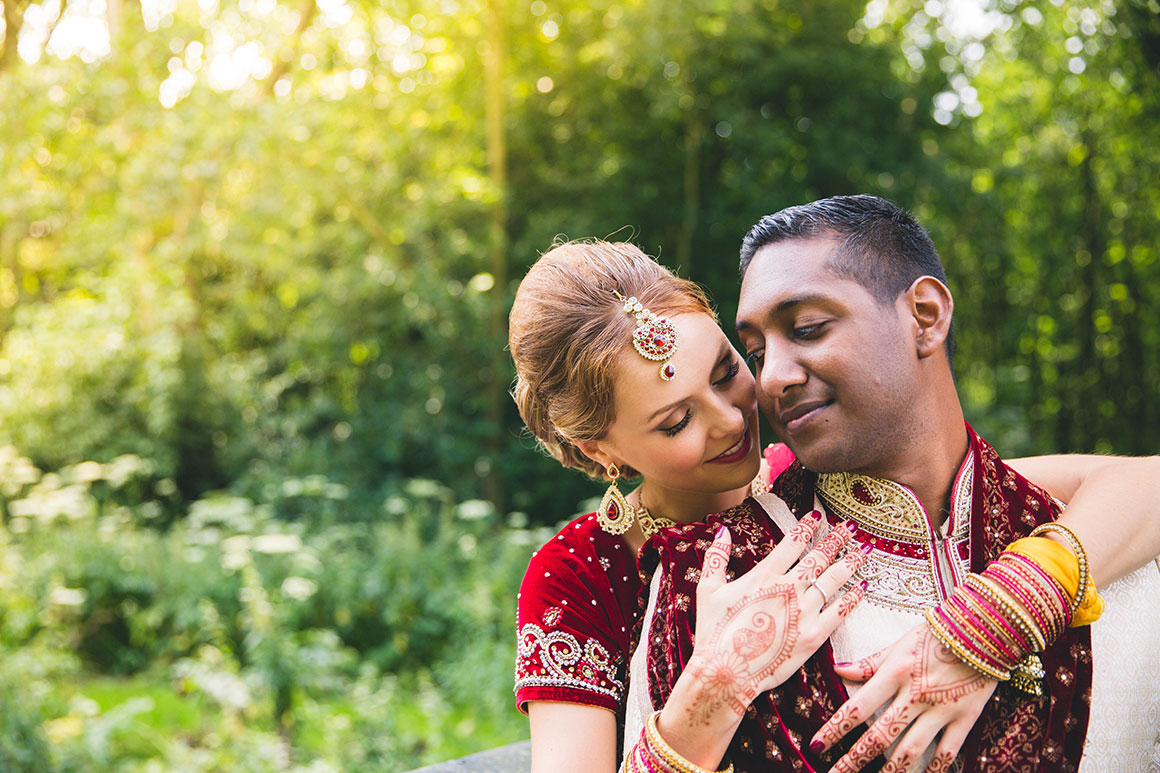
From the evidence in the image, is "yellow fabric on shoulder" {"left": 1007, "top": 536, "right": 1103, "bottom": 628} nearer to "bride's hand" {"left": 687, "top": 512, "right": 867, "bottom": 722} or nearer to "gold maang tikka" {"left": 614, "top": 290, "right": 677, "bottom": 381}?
"bride's hand" {"left": 687, "top": 512, "right": 867, "bottom": 722}

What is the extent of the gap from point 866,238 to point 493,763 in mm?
1567

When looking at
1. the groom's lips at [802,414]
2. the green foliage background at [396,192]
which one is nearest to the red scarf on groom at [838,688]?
the groom's lips at [802,414]

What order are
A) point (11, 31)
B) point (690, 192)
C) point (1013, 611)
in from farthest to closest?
point (11, 31), point (690, 192), point (1013, 611)

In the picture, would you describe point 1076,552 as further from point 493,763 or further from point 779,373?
point 493,763

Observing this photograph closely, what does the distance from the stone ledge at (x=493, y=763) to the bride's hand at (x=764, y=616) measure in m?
0.99

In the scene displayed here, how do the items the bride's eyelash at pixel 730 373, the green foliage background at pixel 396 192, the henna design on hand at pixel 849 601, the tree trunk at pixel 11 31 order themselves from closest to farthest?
the henna design on hand at pixel 849 601 → the bride's eyelash at pixel 730 373 → the green foliage background at pixel 396 192 → the tree trunk at pixel 11 31

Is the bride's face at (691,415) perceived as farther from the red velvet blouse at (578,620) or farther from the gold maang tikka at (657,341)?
the red velvet blouse at (578,620)

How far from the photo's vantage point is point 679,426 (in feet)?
5.62

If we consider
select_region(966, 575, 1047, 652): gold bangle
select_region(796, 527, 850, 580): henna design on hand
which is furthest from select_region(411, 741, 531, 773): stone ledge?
select_region(966, 575, 1047, 652): gold bangle

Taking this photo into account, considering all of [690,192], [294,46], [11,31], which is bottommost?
[690,192]

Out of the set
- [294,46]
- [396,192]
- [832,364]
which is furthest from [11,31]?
[832,364]

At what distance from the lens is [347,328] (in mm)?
8523

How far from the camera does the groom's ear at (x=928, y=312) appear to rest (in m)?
1.59

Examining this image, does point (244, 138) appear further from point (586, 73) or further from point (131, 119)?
point (586, 73)
